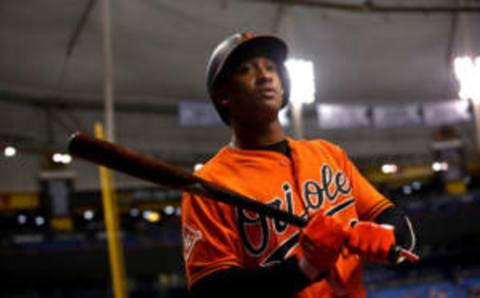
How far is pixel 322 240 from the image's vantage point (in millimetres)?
1479

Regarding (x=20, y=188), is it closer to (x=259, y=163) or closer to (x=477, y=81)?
(x=477, y=81)

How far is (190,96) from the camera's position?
18250 millimetres

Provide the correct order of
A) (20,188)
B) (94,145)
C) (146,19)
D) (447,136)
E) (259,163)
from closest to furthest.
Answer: (94,145)
(259,163)
(146,19)
(20,188)
(447,136)

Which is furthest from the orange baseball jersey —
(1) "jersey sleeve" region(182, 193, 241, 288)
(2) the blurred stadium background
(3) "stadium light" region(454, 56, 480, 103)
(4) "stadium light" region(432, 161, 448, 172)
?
(4) "stadium light" region(432, 161, 448, 172)

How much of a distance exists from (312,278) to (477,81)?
14010 mm

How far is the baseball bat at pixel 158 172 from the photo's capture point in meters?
1.41

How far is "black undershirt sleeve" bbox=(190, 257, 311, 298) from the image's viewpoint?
1579 mm

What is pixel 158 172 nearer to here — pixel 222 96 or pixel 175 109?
pixel 222 96

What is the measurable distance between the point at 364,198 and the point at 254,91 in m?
0.50

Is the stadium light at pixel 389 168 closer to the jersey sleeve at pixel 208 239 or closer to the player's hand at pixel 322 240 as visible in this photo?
the jersey sleeve at pixel 208 239

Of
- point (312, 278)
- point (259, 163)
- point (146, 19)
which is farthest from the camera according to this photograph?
point (146, 19)

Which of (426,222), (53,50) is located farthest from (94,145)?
(426,222)

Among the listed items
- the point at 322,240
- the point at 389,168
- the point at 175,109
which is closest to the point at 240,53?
the point at 322,240

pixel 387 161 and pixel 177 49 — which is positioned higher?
pixel 177 49
